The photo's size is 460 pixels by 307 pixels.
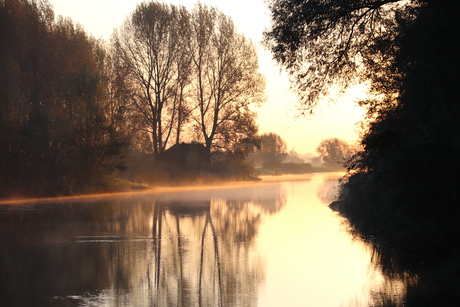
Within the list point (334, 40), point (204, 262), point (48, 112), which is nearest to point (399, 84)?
point (334, 40)

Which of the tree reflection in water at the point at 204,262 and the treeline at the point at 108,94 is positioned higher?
the treeline at the point at 108,94

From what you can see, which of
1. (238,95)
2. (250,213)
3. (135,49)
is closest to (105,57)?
(135,49)

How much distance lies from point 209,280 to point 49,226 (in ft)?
35.4

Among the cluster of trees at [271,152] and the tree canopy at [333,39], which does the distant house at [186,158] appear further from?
the cluster of trees at [271,152]

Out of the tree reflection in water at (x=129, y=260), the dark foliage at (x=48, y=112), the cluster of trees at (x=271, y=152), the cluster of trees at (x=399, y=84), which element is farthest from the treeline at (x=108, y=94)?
the cluster of trees at (x=271, y=152)

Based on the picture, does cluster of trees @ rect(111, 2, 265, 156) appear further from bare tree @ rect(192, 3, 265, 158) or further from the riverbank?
the riverbank

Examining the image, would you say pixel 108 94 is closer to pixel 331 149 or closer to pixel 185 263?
pixel 185 263

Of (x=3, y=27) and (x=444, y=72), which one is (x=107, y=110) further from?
(x=444, y=72)

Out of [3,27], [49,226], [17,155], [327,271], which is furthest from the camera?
[3,27]

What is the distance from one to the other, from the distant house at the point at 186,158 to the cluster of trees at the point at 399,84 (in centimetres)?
3999

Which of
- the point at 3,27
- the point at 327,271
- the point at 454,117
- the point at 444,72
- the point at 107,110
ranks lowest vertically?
the point at 327,271

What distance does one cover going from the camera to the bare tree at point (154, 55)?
172 ft

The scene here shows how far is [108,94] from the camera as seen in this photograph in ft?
141

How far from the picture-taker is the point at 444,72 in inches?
437
